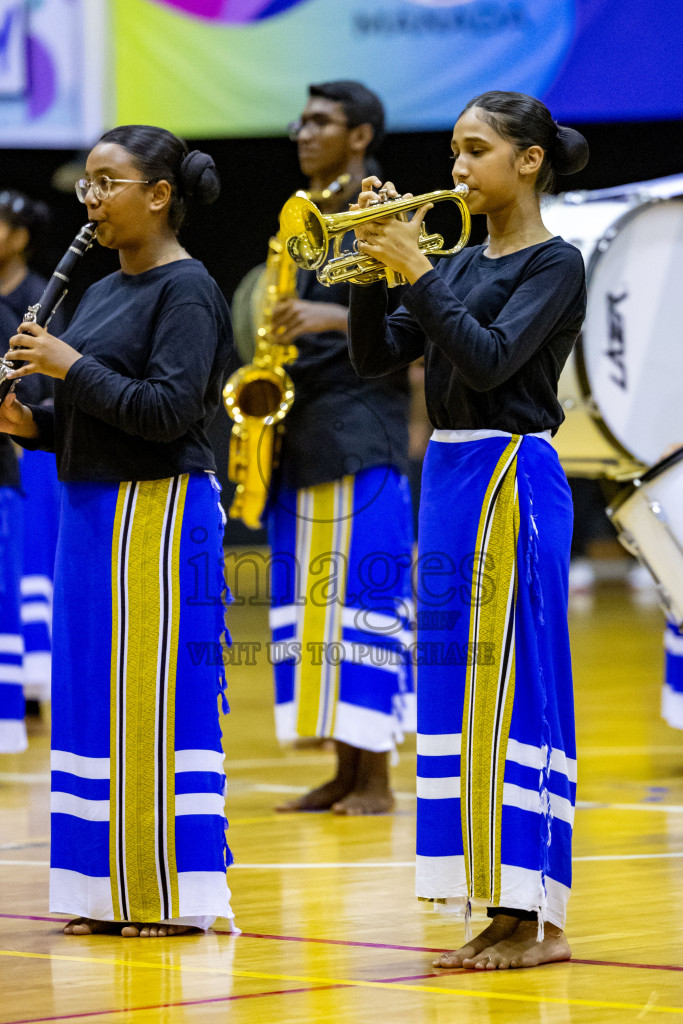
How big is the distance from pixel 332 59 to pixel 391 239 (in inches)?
292

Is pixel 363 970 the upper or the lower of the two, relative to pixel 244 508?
lower

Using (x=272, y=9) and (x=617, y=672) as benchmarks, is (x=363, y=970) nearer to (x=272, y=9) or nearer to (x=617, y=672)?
(x=617, y=672)

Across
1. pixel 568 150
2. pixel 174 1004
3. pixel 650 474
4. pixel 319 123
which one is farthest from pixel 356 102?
pixel 174 1004

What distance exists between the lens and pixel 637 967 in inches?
124

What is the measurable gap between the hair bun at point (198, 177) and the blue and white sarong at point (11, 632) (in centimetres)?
272

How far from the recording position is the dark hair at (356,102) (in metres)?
5.43

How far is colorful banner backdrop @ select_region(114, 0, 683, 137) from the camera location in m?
9.91

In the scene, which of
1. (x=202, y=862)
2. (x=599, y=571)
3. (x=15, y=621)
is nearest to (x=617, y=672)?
(x=15, y=621)

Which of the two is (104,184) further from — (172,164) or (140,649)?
(140,649)

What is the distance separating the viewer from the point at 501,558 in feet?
10.6

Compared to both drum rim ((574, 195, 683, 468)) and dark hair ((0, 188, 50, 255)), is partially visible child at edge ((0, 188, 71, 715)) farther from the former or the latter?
drum rim ((574, 195, 683, 468))

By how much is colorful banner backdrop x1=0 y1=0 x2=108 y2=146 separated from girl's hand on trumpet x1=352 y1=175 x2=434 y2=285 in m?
7.36

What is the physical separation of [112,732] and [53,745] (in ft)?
0.55

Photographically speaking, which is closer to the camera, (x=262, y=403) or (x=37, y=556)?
(x=262, y=403)
